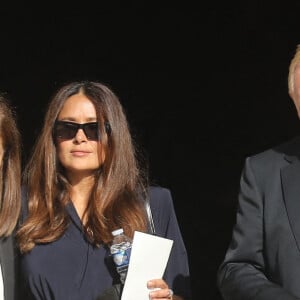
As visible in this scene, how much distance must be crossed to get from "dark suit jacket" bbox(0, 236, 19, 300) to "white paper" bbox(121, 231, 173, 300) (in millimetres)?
475

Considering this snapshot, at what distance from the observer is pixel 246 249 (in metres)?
2.59

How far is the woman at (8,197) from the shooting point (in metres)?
3.13

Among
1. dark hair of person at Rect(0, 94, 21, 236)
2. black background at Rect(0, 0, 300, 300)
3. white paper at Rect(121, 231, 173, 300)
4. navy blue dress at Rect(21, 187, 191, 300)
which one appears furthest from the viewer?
black background at Rect(0, 0, 300, 300)

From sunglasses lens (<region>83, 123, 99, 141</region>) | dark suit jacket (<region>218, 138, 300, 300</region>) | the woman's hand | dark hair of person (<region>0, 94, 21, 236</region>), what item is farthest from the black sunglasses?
dark suit jacket (<region>218, 138, 300, 300</region>)

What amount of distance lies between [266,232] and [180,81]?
402cm

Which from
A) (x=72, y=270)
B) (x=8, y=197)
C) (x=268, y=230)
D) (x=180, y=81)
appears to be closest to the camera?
(x=268, y=230)

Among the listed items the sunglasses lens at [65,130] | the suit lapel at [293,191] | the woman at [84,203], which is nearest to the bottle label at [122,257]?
the woman at [84,203]

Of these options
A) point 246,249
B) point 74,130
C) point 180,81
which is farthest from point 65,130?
point 180,81

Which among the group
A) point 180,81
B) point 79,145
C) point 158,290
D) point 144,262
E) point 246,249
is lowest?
point 158,290

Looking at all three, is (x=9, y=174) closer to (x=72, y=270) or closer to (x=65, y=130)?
(x=65, y=130)

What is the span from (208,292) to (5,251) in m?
3.56

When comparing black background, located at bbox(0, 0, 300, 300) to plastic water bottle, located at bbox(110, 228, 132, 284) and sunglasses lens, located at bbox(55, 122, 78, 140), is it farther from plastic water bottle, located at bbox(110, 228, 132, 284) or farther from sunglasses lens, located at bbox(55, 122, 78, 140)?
plastic water bottle, located at bbox(110, 228, 132, 284)

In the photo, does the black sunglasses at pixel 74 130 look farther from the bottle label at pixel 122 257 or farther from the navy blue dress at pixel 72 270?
the bottle label at pixel 122 257

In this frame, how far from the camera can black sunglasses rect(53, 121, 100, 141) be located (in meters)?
3.27
